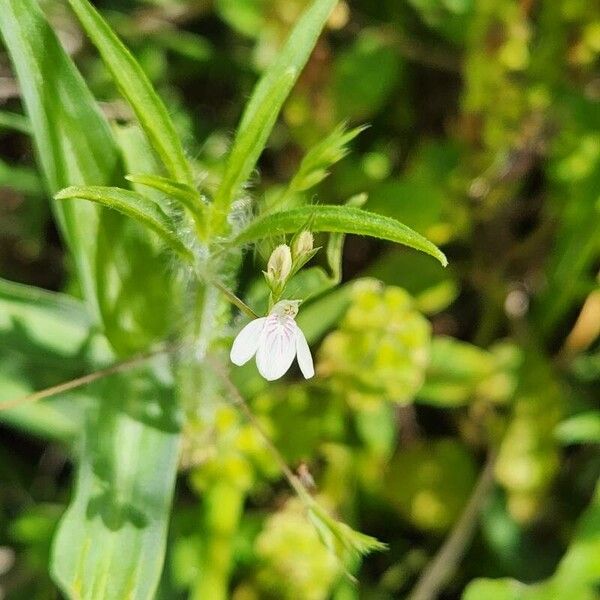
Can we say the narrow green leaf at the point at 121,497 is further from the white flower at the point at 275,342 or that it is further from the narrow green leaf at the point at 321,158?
the narrow green leaf at the point at 321,158

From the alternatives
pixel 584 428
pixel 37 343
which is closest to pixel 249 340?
pixel 37 343

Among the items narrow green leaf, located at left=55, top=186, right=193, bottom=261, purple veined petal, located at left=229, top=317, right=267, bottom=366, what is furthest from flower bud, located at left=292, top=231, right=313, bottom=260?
narrow green leaf, located at left=55, top=186, right=193, bottom=261

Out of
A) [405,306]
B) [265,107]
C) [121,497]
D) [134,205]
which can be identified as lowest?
[121,497]

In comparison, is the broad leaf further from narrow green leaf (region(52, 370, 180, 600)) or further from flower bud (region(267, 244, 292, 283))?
flower bud (region(267, 244, 292, 283))

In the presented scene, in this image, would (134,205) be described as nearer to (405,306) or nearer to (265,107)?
(265,107)

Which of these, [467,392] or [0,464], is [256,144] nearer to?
[467,392]

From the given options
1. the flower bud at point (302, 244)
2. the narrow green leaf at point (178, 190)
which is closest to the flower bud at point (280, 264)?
the flower bud at point (302, 244)
